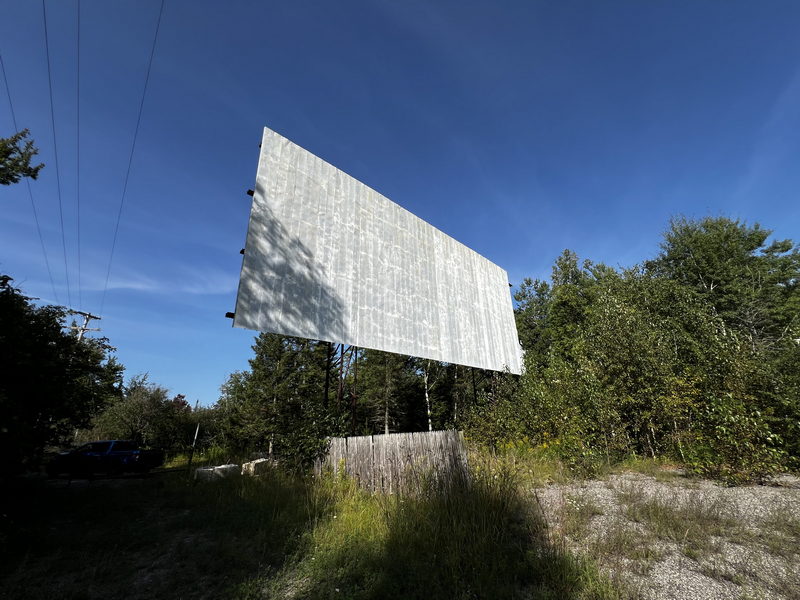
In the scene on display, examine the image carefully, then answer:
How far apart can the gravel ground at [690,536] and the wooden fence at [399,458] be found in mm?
1819

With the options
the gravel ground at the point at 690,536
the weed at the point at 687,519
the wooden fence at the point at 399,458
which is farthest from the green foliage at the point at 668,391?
the wooden fence at the point at 399,458

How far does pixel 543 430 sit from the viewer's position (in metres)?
11.4

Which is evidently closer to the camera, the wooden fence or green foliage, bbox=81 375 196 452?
the wooden fence

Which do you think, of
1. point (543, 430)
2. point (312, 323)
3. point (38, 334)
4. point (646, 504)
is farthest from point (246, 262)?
point (543, 430)

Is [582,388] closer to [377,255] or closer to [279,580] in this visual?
[377,255]

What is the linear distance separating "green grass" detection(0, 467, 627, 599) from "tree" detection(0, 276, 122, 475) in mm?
1245

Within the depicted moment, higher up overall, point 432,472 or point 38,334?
point 38,334

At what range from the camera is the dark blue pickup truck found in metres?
12.2

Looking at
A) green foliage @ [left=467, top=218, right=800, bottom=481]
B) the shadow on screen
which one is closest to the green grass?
the shadow on screen

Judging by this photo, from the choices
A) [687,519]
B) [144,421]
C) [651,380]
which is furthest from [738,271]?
[144,421]

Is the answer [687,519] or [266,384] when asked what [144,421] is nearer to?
[266,384]

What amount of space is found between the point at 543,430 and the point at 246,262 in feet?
35.0

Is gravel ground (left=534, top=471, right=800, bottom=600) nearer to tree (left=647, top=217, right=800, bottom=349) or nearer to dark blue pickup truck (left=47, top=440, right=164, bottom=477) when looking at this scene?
→ dark blue pickup truck (left=47, top=440, right=164, bottom=477)

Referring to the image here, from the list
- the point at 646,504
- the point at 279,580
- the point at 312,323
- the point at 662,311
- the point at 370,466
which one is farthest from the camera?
the point at 662,311
